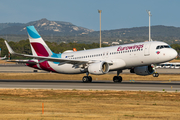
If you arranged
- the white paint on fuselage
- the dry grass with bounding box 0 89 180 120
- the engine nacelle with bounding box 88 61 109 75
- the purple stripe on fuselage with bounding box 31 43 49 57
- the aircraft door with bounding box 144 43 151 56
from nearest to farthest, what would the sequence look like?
the dry grass with bounding box 0 89 180 120 < the white paint on fuselage < the aircraft door with bounding box 144 43 151 56 < the engine nacelle with bounding box 88 61 109 75 < the purple stripe on fuselage with bounding box 31 43 49 57

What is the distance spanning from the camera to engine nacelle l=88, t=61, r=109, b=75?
138 ft

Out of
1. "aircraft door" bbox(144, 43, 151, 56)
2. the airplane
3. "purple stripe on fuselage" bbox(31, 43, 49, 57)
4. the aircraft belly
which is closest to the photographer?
the airplane

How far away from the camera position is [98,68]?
42125 millimetres

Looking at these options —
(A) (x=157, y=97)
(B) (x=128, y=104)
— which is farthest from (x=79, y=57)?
(B) (x=128, y=104)

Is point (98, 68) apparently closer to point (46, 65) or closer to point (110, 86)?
point (110, 86)

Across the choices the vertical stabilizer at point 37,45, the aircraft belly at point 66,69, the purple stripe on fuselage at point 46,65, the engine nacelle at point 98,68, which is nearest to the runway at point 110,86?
the engine nacelle at point 98,68

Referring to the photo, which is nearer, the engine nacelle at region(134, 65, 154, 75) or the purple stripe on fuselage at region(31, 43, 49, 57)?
the engine nacelle at region(134, 65, 154, 75)

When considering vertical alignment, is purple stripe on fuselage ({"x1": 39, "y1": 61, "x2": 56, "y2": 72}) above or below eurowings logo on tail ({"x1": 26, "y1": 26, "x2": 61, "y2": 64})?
below

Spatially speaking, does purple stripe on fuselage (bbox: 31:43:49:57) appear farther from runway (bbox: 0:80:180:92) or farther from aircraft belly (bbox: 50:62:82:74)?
runway (bbox: 0:80:180:92)

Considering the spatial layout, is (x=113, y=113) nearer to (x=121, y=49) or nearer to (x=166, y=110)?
(x=166, y=110)

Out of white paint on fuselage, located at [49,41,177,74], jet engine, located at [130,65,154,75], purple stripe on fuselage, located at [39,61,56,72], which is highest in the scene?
white paint on fuselage, located at [49,41,177,74]

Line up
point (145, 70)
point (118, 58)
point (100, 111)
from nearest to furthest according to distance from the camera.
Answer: point (100, 111) → point (118, 58) → point (145, 70)

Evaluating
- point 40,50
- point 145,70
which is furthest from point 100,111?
point 40,50

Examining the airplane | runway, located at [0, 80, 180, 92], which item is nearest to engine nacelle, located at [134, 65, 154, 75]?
the airplane
